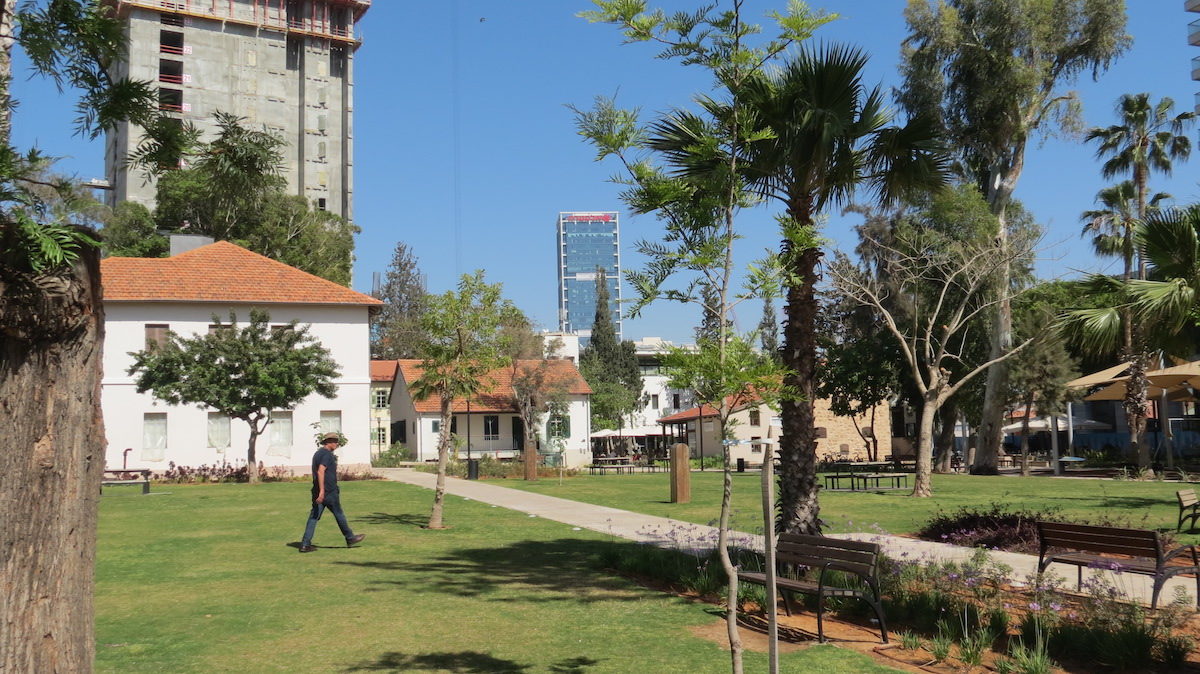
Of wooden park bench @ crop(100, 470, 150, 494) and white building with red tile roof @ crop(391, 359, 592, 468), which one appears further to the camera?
white building with red tile roof @ crop(391, 359, 592, 468)

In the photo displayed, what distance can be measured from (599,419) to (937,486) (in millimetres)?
49314

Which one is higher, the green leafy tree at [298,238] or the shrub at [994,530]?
the green leafy tree at [298,238]

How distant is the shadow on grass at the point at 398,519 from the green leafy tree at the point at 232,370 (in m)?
12.2

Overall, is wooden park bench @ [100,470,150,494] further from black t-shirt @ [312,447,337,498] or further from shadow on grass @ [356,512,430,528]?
black t-shirt @ [312,447,337,498]

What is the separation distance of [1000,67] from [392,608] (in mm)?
32593

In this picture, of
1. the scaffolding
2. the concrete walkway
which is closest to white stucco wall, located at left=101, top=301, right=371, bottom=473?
the concrete walkway

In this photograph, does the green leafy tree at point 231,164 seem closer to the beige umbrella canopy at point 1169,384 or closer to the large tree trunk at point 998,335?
the beige umbrella canopy at point 1169,384

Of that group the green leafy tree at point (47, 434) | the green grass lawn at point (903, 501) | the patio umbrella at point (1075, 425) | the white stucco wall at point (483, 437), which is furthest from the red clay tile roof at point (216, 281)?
the green leafy tree at point (47, 434)

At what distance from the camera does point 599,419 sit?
76.9m

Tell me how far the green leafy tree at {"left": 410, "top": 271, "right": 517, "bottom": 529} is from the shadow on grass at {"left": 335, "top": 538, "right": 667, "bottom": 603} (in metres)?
3.92

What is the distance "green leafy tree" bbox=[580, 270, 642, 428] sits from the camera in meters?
76.4

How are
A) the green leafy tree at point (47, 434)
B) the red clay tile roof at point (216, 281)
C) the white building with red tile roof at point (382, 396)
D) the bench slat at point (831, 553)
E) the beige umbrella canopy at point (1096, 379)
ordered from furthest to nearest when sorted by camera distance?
the white building with red tile roof at point (382, 396), the red clay tile roof at point (216, 281), the beige umbrella canopy at point (1096, 379), the bench slat at point (831, 553), the green leafy tree at point (47, 434)

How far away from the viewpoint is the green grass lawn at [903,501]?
16.9m

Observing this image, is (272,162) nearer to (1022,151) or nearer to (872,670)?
(872,670)
